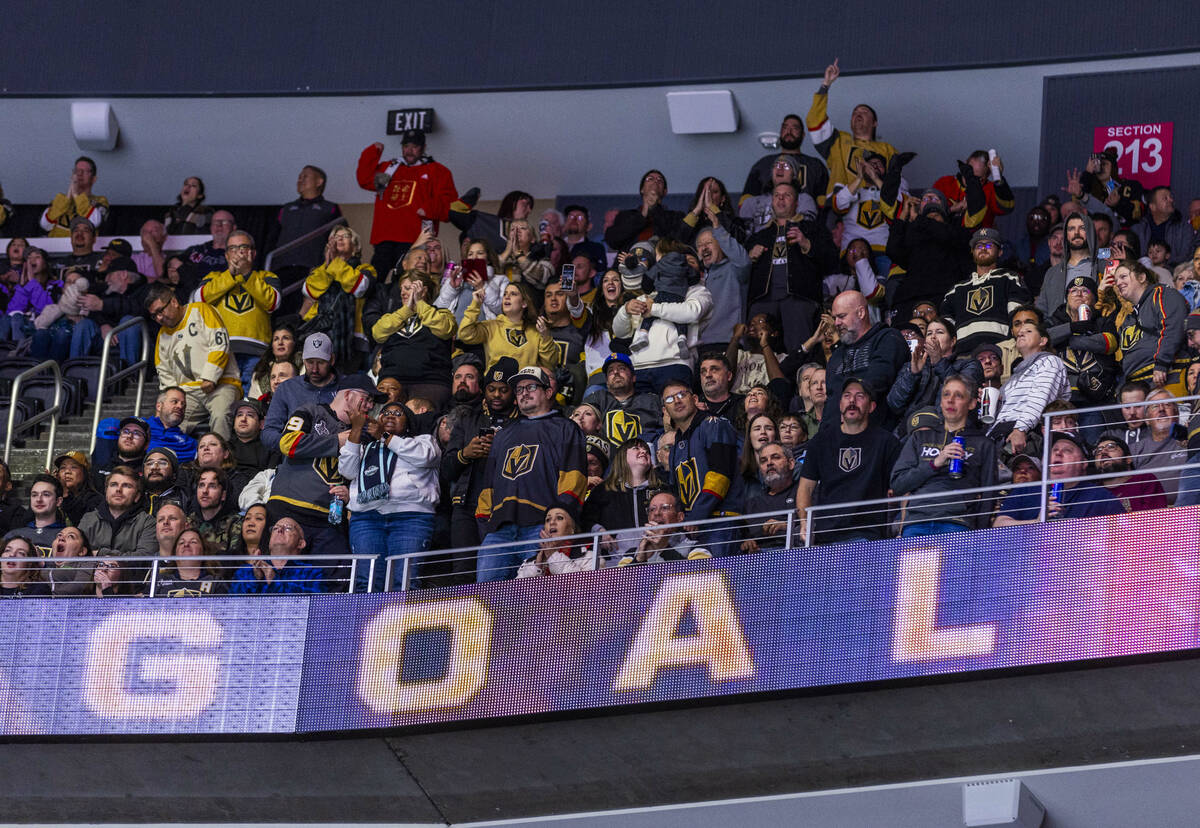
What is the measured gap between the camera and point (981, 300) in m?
11.3

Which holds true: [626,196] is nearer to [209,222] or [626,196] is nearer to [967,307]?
[209,222]

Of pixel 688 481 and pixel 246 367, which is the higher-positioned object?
pixel 246 367

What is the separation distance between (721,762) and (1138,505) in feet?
7.94

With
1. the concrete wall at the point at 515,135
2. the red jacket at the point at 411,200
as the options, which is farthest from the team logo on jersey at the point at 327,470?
the concrete wall at the point at 515,135

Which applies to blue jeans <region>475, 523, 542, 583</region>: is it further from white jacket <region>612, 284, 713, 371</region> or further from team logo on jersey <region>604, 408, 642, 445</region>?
white jacket <region>612, 284, 713, 371</region>

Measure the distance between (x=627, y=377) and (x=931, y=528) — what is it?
295 cm

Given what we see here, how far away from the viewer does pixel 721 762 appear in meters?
9.06

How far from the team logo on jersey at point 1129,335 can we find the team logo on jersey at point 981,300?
992 millimetres

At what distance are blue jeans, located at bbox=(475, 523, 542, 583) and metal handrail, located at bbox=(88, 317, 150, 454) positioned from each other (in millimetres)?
4196

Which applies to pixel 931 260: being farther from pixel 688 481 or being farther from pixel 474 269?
pixel 688 481

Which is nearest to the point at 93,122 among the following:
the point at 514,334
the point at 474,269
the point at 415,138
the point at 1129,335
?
the point at 415,138

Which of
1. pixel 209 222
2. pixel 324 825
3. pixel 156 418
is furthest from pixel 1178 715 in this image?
pixel 209 222

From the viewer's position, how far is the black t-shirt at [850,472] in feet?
29.5

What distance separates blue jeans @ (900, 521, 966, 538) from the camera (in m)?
8.53
